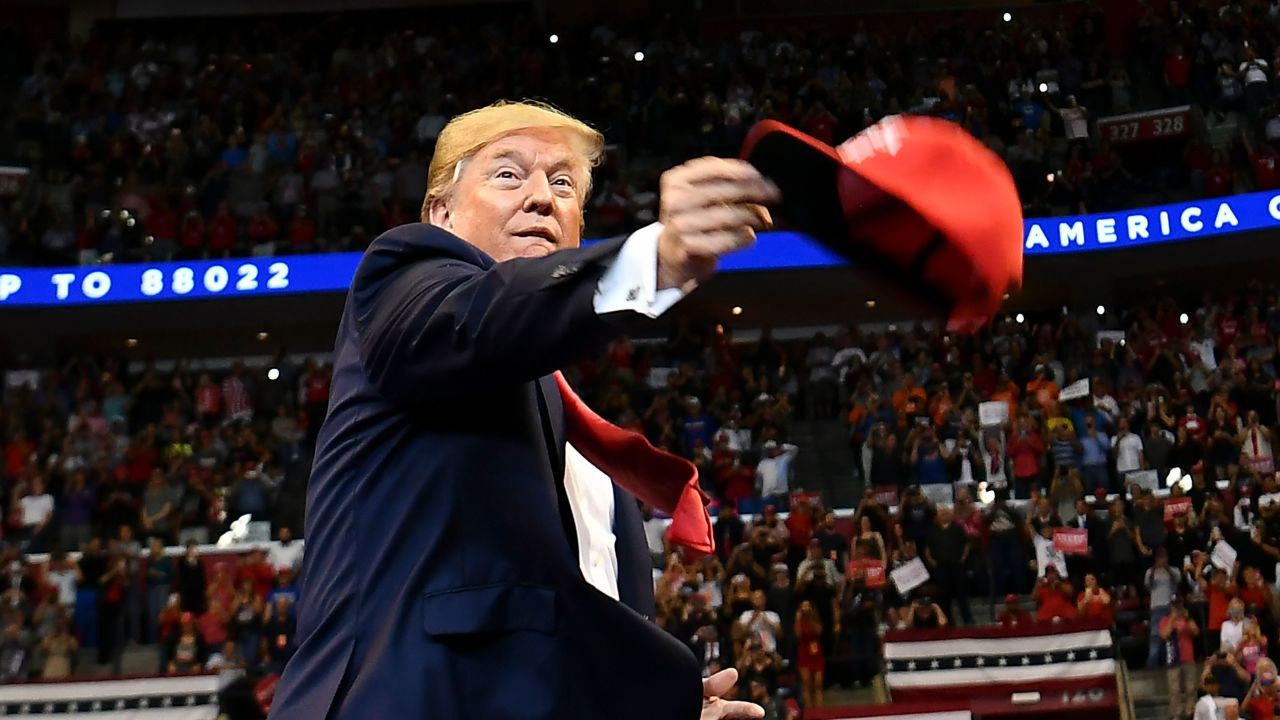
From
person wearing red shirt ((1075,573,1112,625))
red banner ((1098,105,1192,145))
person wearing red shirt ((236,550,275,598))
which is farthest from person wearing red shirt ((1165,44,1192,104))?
person wearing red shirt ((236,550,275,598))

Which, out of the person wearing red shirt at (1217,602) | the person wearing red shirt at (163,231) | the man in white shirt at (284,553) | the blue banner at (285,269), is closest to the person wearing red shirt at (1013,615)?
the person wearing red shirt at (1217,602)

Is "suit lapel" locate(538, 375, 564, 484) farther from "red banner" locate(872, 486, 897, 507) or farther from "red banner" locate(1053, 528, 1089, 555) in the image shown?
"red banner" locate(872, 486, 897, 507)

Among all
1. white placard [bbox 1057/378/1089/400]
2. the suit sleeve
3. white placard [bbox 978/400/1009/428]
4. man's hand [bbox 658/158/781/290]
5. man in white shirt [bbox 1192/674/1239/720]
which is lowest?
man in white shirt [bbox 1192/674/1239/720]

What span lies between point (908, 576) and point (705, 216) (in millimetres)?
12436

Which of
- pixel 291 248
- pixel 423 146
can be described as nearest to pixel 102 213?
pixel 291 248

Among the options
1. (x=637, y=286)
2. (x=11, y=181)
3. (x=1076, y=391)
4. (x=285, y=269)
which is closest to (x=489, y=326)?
(x=637, y=286)

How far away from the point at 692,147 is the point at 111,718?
44.0ft

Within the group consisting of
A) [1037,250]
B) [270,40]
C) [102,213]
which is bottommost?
[1037,250]

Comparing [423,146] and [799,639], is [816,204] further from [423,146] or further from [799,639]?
[423,146]

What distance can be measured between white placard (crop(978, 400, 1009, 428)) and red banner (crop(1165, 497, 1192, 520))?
2694mm

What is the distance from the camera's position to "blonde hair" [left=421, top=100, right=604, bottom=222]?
2279 millimetres

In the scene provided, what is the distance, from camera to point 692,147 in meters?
23.5

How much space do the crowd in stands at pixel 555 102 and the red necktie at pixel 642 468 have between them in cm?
1849

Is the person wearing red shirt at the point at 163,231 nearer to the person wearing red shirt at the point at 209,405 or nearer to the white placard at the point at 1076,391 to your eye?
the person wearing red shirt at the point at 209,405
